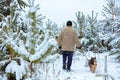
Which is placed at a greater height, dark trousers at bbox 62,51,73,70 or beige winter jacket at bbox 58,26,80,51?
beige winter jacket at bbox 58,26,80,51

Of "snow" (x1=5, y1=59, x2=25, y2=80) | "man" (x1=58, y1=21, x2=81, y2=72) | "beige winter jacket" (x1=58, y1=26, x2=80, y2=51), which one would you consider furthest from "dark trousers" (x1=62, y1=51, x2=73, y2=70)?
"snow" (x1=5, y1=59, x2=25, y2=80)

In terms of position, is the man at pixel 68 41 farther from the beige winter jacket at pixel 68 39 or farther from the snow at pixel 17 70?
the snow at pixel 17 70

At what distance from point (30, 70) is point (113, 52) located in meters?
9.32

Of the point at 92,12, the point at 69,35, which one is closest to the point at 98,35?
the point at 92,12

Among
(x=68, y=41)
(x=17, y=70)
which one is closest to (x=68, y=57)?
(x=68, y=41)

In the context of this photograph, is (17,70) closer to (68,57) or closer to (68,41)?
(68,57)

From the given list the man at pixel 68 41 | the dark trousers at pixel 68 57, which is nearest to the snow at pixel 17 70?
the dark trousers at pixel 68 57

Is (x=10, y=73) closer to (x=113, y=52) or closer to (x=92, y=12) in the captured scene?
(x=113, y=52)

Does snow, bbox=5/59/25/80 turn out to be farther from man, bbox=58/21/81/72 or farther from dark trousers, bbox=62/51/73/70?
man, bbox=58/21/81/72

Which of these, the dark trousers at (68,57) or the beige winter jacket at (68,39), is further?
the beige winter jacket at (68,39)

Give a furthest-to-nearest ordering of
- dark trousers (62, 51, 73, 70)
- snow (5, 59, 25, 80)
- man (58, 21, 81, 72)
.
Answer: man (58, 21, 81, 72), dark trousers (62, 51, 73, 70), snow (5, 59, 25, 80)

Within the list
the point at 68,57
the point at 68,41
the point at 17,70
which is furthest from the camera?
the point at 68,41

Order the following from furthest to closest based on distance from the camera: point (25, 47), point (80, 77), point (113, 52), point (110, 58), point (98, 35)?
→ point (98, 35) < point (110, 58) < point (113, 52) < point (80, 77) < point (25, 47)

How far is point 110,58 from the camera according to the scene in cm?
1806
